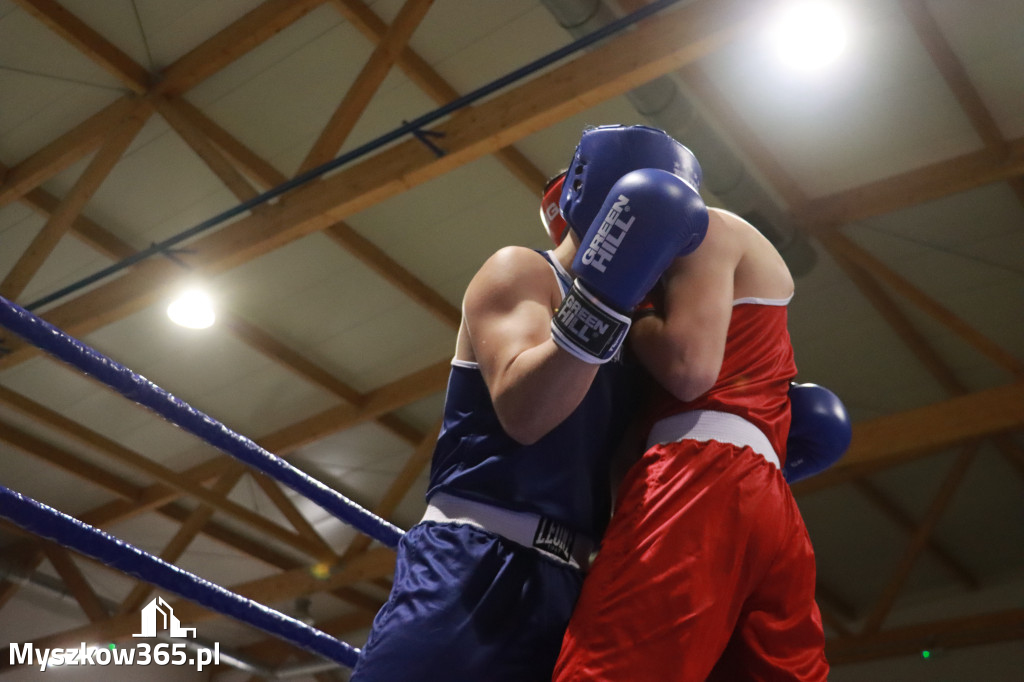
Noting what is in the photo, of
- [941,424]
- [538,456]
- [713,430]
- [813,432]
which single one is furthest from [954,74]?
[538,456]

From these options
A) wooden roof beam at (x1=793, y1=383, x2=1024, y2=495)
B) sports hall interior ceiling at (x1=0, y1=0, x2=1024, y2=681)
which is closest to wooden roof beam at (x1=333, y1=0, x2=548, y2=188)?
sports hall interior ceiling at (x1=0, y1=0, x2=1024, y2=681)

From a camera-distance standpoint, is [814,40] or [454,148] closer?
[454,148]

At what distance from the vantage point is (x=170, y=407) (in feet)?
5.56

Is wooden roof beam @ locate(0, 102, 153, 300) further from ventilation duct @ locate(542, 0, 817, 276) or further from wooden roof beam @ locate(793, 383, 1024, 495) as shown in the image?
wooden roof beam @ locate(793, 383, 1024, 495)

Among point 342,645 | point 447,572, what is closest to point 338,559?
point 342,645

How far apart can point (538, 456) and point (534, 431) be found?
127 millimetres

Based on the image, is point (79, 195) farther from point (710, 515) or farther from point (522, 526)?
point (710, 515)

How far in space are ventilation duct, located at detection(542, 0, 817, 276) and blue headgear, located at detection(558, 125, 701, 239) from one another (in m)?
2.96

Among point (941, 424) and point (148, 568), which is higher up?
point (941, 424)

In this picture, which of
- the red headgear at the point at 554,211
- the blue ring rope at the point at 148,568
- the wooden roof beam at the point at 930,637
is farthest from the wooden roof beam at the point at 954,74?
the wooden roof beam at the point at 930,637

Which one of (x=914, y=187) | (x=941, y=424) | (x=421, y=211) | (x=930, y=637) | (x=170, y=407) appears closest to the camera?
(x=170, y=407)

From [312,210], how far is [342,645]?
2.90 m

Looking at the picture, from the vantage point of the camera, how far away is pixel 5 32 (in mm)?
4746

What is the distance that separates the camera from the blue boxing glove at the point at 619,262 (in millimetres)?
1142
